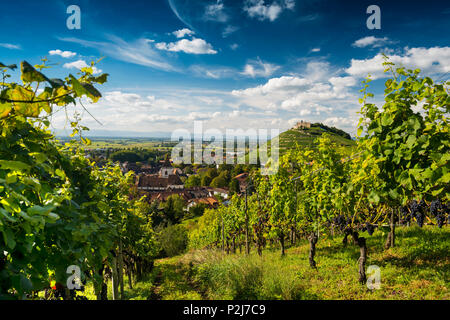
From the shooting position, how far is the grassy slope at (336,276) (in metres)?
5.38

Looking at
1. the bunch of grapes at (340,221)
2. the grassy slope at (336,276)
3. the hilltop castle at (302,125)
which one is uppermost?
the hilltop castle at (302,125)

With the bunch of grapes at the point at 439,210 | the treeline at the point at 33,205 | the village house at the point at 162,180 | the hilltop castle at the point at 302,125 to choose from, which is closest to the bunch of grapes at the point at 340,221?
the bunch of grapes at the point at 439,210

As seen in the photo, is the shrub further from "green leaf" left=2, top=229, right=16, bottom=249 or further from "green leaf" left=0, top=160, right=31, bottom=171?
"green leaf" left=0, top=160, right=31, bottom=171

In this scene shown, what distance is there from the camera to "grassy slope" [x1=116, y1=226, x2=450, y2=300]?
5.38 metres

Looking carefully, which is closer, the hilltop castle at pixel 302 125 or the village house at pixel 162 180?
the village house at pixel 162 180

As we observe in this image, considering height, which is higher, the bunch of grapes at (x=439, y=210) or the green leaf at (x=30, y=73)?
the green leaf at (x=30, y=73)

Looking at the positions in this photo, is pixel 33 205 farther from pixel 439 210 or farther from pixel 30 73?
pixel 439 210

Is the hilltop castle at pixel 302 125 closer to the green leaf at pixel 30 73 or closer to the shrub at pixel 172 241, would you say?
the shrub at pixel 172 241

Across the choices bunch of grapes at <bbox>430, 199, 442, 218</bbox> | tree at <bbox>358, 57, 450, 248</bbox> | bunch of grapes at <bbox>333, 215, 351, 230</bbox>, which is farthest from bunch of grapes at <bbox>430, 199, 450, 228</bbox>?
bunch of grapes at <bbox>333, 215, 351, 230</bbox>

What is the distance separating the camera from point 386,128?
8.71 feet

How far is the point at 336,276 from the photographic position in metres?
6.57

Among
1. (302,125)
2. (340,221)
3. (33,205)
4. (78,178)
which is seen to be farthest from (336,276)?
(302,125)

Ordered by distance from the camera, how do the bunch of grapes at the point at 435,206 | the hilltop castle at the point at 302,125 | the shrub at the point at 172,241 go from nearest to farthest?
the bunch of grapes at the point at 435,206 < the shrub at the point at 172,241 < the hilltop castle at the point at 302,125

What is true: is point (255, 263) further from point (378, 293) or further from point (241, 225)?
point (241, 225)
